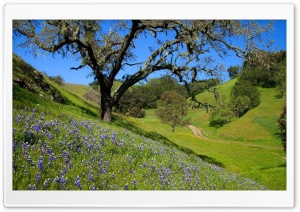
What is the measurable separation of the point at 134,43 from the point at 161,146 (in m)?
3.94

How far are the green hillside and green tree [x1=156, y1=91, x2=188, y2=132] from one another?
0.27 meters

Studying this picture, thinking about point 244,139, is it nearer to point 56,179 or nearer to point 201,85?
point 201,85

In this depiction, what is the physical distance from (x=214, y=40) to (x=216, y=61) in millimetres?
825

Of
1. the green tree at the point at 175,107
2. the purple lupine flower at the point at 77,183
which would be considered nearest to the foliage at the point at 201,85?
the green tree at the point at 175,107

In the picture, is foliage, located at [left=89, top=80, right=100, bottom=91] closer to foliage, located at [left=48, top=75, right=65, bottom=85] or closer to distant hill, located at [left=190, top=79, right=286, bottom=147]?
foliage, located at [left=48, top=75, right=65, bottom=85]

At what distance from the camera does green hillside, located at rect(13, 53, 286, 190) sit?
6.48 m

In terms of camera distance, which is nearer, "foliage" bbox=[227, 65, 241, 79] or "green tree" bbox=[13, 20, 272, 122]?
"green tree" bbox=[13, 20, 272, 122]

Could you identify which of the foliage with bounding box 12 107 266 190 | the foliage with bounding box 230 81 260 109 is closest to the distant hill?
the foliage with bounding box 230 81 260 109

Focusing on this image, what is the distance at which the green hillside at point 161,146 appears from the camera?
6.48 meters

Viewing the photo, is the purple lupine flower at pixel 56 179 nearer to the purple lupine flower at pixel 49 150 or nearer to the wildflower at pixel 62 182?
the wildflower at pixel 62 182

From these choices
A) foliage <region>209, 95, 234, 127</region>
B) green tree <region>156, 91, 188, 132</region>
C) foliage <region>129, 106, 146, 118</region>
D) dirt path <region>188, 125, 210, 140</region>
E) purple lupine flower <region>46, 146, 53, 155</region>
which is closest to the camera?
purple lupine flower <region>46, 146, 53, 155</region>

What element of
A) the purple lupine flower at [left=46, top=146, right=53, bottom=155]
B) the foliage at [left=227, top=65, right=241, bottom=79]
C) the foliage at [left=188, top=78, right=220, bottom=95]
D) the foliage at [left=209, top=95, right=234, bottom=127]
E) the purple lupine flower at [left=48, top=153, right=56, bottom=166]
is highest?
the foliage at [left=227, top=65, right=241, bottom=79]

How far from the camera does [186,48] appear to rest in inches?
446

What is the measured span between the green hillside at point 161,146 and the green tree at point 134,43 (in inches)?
27.7
